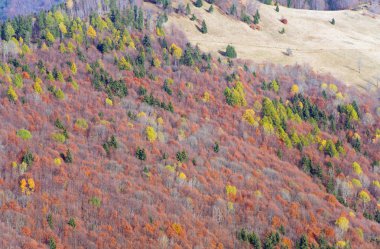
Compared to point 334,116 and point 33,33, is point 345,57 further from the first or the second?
point 33,33

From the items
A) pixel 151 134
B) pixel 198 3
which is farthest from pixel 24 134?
pixel 198 3

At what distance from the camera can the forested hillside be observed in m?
68.0

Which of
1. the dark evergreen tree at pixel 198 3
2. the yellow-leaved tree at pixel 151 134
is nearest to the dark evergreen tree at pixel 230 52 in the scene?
the dark evergreen tree at pixel 198 3

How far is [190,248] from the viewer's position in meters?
64.6

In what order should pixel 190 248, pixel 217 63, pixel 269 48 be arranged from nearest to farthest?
pixel 190 248, pixel 217 63, pixel 269 48

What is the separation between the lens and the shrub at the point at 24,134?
80.6 meters

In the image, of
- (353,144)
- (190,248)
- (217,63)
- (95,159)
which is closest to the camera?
(190,248)

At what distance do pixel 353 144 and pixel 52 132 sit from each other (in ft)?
163

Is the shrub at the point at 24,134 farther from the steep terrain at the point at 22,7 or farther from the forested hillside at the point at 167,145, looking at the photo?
the steep terrain at the point at 22,7

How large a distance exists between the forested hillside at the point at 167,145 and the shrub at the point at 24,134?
249 millimetres

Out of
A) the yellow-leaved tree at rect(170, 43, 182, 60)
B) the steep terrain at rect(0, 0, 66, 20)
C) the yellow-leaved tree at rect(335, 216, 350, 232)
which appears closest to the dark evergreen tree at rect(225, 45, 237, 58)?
the yellow-leaved tree at rect(170, 43, 182, 60)

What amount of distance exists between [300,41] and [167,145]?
67.1 metres

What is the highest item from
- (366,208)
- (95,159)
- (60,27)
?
(60,27)

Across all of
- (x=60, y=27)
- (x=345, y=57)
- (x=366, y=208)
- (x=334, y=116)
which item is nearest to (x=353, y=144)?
(x=334, y=116)
